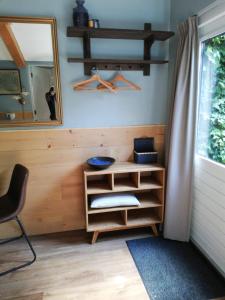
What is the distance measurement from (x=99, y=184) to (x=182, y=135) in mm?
908

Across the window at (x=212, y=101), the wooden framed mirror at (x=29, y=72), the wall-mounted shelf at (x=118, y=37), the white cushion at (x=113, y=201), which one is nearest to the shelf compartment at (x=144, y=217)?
the white cushion at (x=113, y=201)

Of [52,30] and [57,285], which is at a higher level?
[52,30]

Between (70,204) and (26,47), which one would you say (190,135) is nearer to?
(70,204)

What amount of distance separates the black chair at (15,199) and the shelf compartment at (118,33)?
1.22m

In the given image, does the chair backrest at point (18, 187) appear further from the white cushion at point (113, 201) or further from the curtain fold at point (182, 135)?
the curtain fold at point (182, 135)

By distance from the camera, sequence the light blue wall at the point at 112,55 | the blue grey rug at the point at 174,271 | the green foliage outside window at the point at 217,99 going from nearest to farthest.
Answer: the blue grey rug at the point at 174,271, the green foliage outside window at the point at 217,99, the light blue wall at the point at 112,55

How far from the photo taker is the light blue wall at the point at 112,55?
1.91 meters

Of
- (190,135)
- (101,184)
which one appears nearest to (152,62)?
(190,135)

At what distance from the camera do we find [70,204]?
2.27 metres

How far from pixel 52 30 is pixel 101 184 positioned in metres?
1.46

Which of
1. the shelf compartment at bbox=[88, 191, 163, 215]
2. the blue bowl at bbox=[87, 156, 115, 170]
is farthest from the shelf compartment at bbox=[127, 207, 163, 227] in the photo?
the blue bowl at bbox=[87, 156, 115, 170]

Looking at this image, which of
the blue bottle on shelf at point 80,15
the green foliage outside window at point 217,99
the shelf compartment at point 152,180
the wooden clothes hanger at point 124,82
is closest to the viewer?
the green foliage outside window at point 217,99

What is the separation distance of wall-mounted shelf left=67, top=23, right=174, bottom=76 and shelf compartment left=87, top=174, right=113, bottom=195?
→ 1.03 meters

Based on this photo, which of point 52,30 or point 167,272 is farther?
point 52,30
